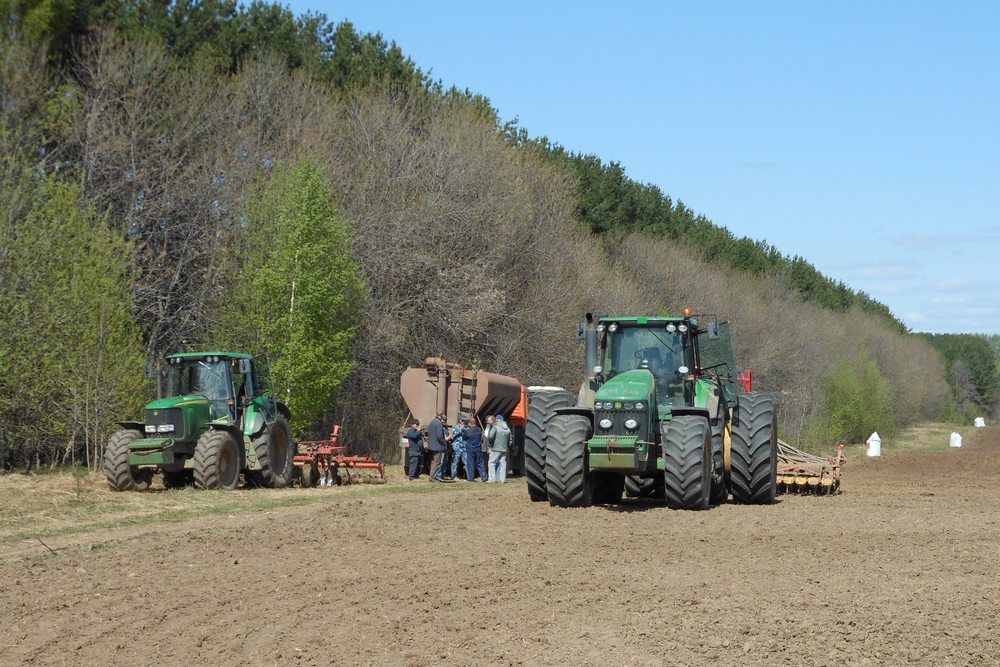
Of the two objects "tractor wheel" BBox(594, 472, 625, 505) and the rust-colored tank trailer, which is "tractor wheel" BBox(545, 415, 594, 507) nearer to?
"tractor wheel" BBox(594, 472, 625, 505)

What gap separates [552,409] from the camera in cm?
1720

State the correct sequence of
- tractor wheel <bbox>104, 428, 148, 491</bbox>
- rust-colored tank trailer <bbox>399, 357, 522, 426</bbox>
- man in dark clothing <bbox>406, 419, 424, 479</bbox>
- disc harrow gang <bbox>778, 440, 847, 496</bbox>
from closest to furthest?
tractor wheel <bbox>104, 428, 148, 491</bbox> < disc harrow gang <bbox>778, 440, 847, 496</bbox> < man in dark clothing <bbox>406, 419, 424, 479</bbox> < rust-colored tank trailer <bbox>399, 357, 522, 426</bbox>

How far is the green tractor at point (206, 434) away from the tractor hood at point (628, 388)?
6.96 m

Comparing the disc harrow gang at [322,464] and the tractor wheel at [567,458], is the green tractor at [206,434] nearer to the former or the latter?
the disc harrow gang at [322,464]

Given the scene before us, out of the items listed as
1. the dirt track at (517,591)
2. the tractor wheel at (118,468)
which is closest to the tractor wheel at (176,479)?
the tractor wheel at (118,468)

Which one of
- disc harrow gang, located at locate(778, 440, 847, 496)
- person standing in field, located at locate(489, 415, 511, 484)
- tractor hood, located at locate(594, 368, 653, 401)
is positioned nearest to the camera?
tractor hood, located at locate(594, 368, 653, 401)

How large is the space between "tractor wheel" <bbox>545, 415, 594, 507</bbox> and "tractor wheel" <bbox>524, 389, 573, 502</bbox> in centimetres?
79

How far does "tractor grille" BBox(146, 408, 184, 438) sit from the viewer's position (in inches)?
774

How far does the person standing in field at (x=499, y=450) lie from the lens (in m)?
25.8

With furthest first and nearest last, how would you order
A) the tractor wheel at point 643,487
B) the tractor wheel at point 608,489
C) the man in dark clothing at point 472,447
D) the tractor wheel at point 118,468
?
1. the man in dark clothing at point 472,447
2. the tractor wheel at point 118,468
3. the tractor wheel at point 643,487
4. the tractor wheel at point 608,489

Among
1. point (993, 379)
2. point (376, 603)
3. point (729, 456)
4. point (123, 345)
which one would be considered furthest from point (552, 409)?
point (993, 379)

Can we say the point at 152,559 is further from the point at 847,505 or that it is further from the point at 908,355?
the point at 908,355

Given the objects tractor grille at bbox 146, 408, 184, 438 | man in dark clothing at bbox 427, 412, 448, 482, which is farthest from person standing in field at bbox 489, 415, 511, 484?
tractor grille at bbox 146, 408, 184, 438

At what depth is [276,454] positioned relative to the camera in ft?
72.1
